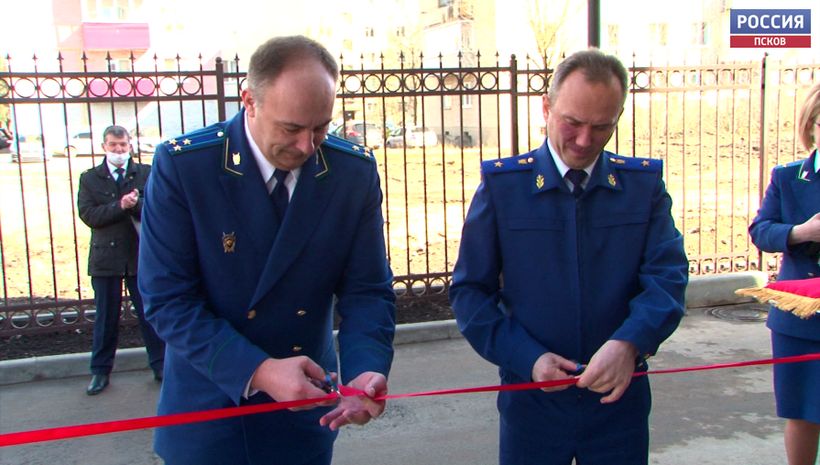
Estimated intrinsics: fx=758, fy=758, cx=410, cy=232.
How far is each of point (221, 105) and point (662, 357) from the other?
450 centimetres

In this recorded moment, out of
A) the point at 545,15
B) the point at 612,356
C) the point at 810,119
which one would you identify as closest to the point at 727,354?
the point at 810,119

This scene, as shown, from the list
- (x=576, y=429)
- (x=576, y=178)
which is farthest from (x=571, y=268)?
(x=576, y=429)

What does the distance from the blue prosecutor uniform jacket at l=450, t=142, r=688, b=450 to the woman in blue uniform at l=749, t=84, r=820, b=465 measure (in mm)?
1219

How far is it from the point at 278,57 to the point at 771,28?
7339 millimetres

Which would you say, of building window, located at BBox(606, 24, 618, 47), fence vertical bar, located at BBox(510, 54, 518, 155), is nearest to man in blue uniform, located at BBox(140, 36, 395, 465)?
fence vertical bar, located at BBox(510, 54, 518, 155)

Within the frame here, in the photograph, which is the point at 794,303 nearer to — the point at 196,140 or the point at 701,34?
the point at 196,140

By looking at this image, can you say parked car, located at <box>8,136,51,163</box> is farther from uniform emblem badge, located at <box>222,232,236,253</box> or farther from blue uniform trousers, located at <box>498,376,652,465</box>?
blue uniform trousers, located at <box>498,376,652,465</box>

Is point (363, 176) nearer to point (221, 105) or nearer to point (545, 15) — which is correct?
point (221, 105)

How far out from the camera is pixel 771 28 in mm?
7836

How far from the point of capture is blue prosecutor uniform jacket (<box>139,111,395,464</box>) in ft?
6.76

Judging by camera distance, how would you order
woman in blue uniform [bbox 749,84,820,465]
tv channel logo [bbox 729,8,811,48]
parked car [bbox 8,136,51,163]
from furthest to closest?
parked car [bbox 8,136,51,163] < tv channel logo [bbox 729,8,811,48] < woman in blue uniform [bbox 749,84,820,465]

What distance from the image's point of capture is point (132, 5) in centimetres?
4825

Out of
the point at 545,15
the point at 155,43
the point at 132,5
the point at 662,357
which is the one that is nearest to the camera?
the point at 662,357

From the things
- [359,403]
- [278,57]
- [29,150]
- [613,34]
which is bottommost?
[359,403]
